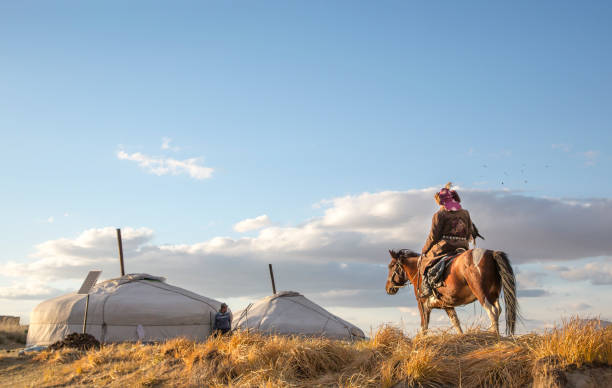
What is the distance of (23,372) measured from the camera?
460 inches

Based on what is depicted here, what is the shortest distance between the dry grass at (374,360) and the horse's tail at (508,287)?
1388mm

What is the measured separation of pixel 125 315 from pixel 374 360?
1181cm

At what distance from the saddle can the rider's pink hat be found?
2.67ft

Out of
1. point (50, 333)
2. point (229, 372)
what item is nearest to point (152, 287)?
point (50, 333)

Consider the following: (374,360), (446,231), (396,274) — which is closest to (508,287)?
(446,231)

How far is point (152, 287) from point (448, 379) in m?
14.1

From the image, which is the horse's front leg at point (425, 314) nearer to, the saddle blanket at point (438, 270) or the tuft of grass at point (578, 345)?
the saddle blanket at point (438, 270)

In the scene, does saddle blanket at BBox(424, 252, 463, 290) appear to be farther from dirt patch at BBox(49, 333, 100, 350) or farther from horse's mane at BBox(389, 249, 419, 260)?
dirt patch at BBox(49, 333, 100, 350)

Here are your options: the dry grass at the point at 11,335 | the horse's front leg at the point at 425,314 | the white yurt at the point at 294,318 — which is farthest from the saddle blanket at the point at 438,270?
the dry grass at the point at 11,335

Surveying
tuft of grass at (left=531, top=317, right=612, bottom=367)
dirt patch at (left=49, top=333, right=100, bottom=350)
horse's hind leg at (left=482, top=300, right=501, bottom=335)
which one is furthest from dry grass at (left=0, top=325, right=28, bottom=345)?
tuft of grass at (left=531, top=317, right=612, bottom=367)

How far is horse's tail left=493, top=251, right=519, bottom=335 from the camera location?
7977 millimetres

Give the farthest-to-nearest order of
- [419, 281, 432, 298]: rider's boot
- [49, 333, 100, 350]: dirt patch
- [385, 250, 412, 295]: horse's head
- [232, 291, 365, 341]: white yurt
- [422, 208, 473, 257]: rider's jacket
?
[232, 291, 365, 341]: white yurt, [49, 333, 100, 350]: dirt patch, [385, 250, 412, 295]: horse's head, [422, 208, 473, 257]: rider's jacket, [419, 281, 432, 298]: rider's boot

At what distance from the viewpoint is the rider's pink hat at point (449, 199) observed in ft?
33.1

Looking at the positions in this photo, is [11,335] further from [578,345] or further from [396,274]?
[578,345]
